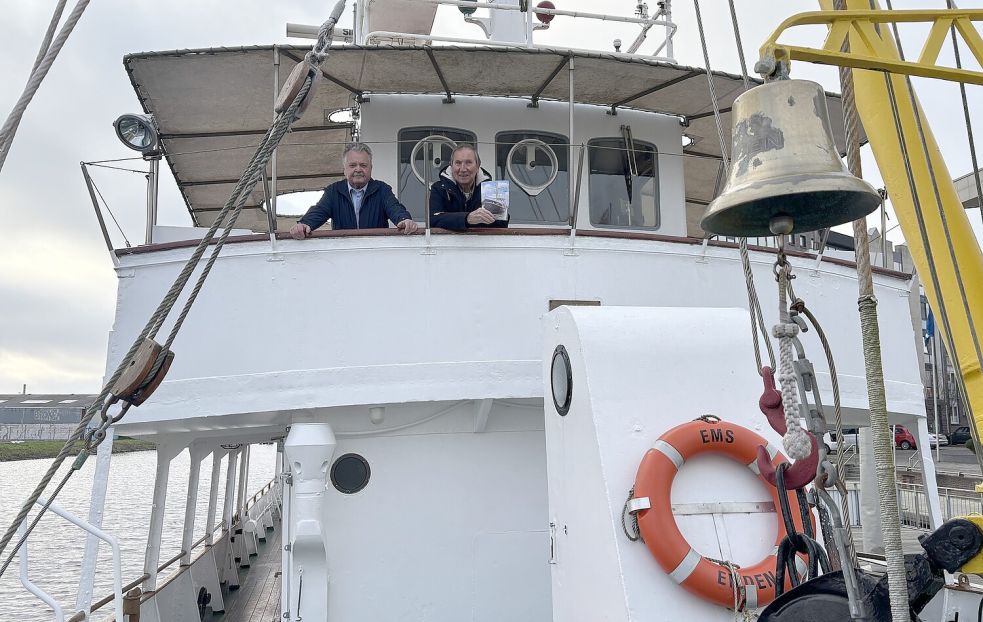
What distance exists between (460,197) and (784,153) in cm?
381

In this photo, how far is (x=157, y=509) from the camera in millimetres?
7551

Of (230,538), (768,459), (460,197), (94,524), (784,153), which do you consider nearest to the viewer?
(784,153)

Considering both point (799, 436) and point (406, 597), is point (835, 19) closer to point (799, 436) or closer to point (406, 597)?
point (799, 436)

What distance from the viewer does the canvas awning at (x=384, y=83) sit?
6230 mm

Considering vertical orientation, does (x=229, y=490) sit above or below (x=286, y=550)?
above

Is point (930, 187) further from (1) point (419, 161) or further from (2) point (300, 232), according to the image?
(1) point (419, 161)

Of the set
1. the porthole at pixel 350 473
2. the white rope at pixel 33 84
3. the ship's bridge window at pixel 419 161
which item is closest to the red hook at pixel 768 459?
the white rope at pixel 33 84

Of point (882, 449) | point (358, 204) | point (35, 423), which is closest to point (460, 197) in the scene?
point (358, 204)

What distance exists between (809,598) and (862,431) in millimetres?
5545

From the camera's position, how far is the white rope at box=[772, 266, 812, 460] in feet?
7.13

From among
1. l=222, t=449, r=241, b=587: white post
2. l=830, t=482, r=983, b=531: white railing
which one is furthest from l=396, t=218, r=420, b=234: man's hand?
l=830, t=482, r=983, b=531: white railing

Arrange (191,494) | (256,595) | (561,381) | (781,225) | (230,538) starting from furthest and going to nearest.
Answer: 1. (230,538)
2. (256,595)
3. (191,494)
4. (561,381)
5. (781,225)

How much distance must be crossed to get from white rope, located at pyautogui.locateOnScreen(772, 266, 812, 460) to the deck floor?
23.8ft

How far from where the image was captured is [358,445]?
222 inches
